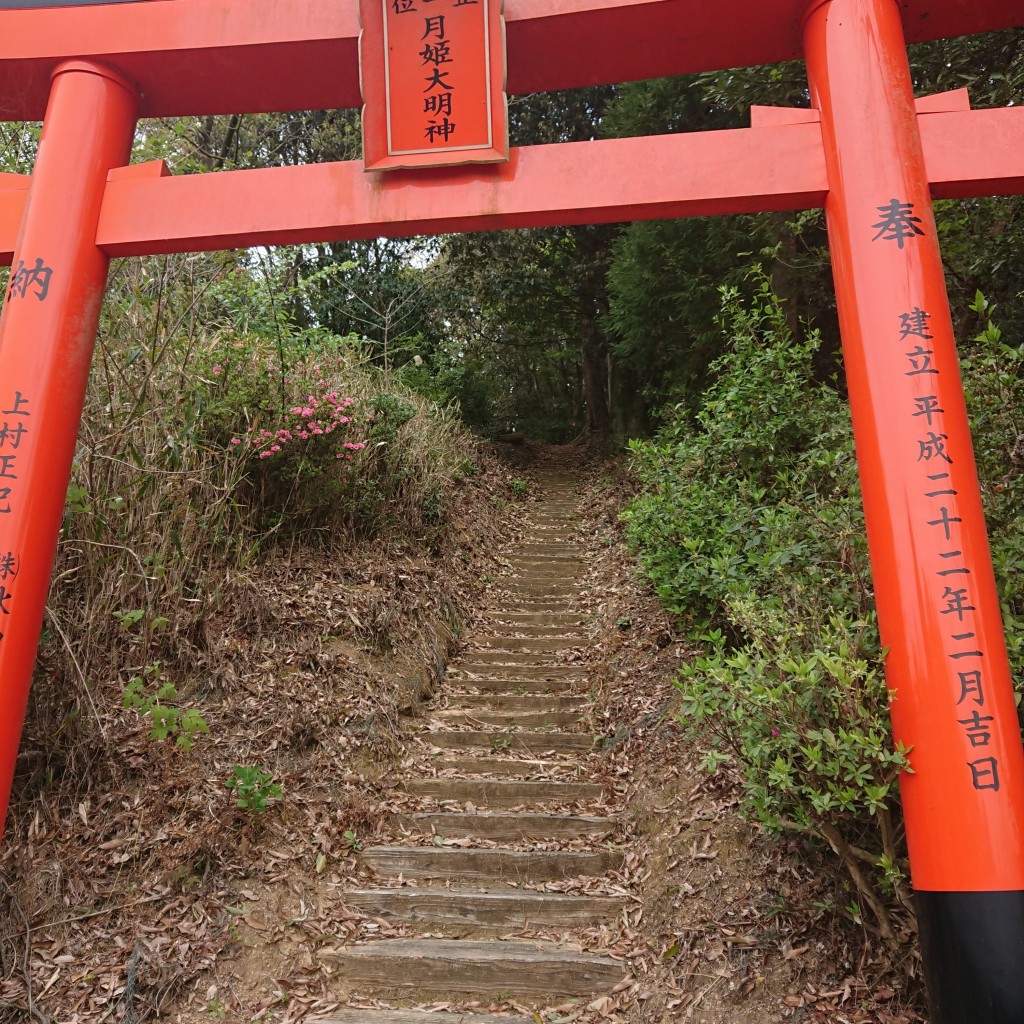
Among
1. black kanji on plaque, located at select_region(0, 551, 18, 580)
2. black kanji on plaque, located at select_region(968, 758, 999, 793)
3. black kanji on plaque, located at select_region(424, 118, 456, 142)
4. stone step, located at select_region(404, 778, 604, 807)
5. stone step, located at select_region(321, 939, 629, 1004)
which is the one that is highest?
black kanji on plaque, located at select_region(424, 118, 456, 142)

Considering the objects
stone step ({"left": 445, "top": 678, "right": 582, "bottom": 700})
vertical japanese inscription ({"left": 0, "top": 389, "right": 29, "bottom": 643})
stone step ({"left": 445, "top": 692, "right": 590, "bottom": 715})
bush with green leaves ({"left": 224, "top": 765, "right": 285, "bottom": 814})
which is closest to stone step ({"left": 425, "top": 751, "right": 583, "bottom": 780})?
stone step ({"left": 445, "top": 692, "right": 590, "bottom": 715})

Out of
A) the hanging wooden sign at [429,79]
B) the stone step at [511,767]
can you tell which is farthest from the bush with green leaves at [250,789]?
the hanging wooden sign at [429,79]

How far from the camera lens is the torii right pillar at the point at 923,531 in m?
2.35

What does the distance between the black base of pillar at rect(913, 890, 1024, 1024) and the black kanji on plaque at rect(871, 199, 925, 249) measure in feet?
7.56

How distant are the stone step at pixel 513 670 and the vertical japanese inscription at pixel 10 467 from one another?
4045 millimetres

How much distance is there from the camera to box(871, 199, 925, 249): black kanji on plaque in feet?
9.41

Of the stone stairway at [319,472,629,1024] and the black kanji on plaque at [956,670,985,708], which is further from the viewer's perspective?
the stone stairway at [319,472,629,1024]

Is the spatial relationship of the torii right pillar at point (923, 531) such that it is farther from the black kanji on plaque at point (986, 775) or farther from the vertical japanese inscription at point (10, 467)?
the vertical japanese inscription at point (10, 467)

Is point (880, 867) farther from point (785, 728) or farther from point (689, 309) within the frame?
point (689, 309)

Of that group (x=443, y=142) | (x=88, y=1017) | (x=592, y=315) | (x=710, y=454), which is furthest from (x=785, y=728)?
(x=592, y=315)

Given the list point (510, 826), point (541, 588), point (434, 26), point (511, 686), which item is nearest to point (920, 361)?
point (434, 26)

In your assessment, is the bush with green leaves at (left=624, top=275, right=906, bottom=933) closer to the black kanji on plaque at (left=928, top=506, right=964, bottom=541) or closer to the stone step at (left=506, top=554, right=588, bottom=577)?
the black kanji on plaque at (left=928, top=506, right=964, bottom=541)

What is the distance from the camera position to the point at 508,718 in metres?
5.93

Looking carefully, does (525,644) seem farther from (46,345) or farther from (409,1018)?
(46,345)
